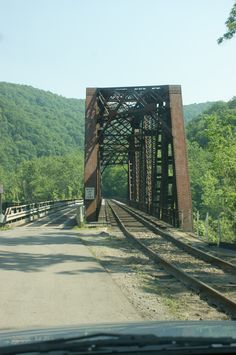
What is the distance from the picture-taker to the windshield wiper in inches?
102

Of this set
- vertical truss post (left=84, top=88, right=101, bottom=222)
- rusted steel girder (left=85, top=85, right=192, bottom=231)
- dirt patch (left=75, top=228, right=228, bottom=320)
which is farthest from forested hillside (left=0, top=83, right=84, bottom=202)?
dirt patch (left=75, top=228, right=228, bottom=320)

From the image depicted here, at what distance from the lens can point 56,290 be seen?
27.5ft

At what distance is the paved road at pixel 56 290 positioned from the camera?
6.52m

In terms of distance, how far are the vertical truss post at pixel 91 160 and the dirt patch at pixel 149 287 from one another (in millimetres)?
8530

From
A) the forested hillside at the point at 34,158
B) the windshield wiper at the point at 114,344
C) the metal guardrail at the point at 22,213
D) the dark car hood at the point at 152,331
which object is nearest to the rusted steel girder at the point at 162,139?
the metal guardrail at the point at 22,213

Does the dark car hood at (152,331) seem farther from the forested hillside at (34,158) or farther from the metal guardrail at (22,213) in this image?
the forested hillside at (34,158)

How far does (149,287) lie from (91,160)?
53.5 ft

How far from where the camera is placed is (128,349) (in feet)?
8.55

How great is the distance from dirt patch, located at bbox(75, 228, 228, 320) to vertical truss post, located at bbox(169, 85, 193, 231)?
283 inches

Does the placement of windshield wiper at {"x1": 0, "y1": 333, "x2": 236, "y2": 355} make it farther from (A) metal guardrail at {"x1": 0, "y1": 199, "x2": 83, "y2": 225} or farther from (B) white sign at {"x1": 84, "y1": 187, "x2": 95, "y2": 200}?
(B) white sign at {"x1": 84, "y1": 187, "x2": 95, "y2": 200}

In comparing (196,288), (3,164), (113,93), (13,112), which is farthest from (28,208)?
→ (13,112)

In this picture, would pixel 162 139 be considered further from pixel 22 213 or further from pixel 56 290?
pixel 56 290

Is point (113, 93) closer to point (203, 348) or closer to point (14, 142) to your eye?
point (203, 348)

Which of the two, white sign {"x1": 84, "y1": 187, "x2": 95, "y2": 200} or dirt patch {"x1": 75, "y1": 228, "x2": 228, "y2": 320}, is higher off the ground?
white sign {"x1": 84, "y1": 187, "x2": 95, "y2": 200}
